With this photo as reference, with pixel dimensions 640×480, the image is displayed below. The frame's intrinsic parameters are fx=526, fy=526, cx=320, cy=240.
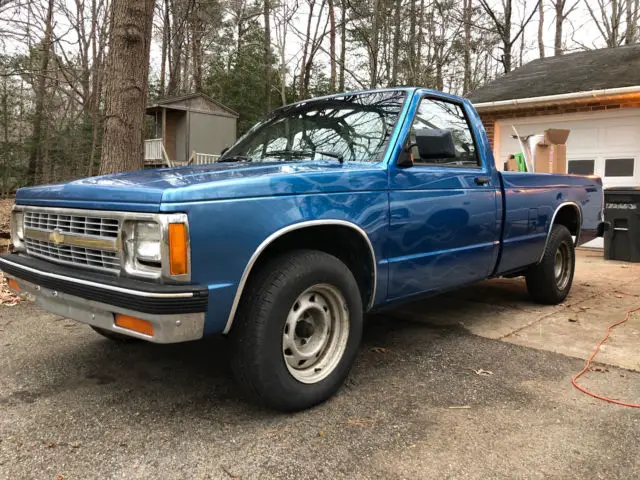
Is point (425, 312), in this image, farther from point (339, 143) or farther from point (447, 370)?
point (339, 143)

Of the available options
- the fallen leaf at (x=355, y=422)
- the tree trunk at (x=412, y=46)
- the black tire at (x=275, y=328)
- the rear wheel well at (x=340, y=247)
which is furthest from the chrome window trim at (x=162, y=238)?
the tree trunk at (x=412, y=46)

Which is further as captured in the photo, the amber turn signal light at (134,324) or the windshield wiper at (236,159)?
the windshield wiper at (236,159)

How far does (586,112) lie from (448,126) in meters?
7.16

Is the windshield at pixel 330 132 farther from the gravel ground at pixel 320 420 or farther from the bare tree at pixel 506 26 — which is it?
the bare tree at pixel 506 26

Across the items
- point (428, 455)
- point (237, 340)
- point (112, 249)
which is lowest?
point (428, 455)

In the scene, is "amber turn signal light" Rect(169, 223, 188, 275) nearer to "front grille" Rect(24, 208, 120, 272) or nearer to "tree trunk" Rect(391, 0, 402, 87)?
"front grille" Rect(24, 208, 120, 272)

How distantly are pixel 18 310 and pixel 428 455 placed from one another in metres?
4.26

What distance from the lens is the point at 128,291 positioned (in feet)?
7.68

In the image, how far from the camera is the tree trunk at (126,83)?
243 inches

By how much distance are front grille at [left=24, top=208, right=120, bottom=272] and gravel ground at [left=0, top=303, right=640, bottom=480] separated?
2.69 feet

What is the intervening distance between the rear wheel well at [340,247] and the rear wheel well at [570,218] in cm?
308

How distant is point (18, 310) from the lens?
Answer: 16.4 ft

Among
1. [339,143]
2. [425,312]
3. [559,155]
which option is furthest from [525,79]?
[339,143]

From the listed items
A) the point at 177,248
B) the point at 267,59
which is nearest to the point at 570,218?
the point at 177,248
